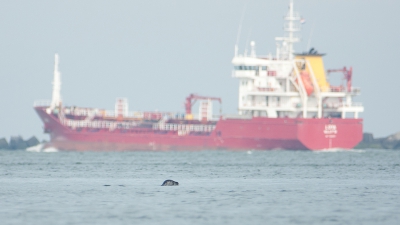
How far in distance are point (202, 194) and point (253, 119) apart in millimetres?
40471

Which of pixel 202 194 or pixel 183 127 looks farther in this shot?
pixel 183 127

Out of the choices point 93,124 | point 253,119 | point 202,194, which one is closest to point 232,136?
point 253,119

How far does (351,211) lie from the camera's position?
30.0 metres

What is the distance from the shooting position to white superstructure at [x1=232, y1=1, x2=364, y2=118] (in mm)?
78438

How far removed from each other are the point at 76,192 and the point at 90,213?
687 centimetres

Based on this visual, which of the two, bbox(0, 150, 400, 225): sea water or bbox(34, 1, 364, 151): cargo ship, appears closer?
bbox(0, 150, 400, 225): sea water

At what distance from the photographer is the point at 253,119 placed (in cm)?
7562

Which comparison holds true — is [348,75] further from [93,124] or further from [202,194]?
[202,194]

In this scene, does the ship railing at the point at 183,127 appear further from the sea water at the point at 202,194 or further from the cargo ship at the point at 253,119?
the sea water at the point at 202,194

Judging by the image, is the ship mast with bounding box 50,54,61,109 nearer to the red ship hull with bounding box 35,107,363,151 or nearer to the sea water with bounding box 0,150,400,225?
the red ship hull with bounding box 35,107,363,151

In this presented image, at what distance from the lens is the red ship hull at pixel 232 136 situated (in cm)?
7500

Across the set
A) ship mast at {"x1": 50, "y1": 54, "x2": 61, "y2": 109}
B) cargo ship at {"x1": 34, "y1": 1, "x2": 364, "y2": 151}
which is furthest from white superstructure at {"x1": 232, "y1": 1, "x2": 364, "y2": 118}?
ship mast at {"x1": 50, "y1": 54, "x2": 61, "y2": 109}

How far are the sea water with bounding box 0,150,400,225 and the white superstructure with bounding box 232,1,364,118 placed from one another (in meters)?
22.4

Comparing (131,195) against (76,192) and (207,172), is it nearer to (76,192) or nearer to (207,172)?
(76,192)
